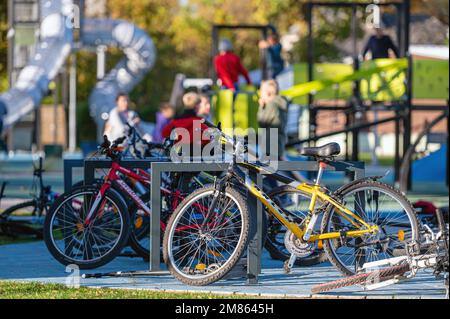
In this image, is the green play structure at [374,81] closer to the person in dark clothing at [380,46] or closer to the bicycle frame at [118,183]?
the person in dark clothing at [380,46]

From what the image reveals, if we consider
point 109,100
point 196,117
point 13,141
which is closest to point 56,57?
point 109,100

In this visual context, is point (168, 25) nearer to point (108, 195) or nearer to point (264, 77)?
point (264, 77)

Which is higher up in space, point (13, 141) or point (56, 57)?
point (56, 57)

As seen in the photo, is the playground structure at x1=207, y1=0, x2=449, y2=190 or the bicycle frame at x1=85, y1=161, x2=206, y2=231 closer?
the bicycle frame at x1=85, y1=161, x2=206, y2=231

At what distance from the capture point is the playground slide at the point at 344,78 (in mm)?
20844

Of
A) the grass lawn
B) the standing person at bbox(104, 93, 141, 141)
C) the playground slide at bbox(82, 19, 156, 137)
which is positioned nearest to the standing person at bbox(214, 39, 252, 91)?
the standing person at bbox(104, 93, 141, 141)

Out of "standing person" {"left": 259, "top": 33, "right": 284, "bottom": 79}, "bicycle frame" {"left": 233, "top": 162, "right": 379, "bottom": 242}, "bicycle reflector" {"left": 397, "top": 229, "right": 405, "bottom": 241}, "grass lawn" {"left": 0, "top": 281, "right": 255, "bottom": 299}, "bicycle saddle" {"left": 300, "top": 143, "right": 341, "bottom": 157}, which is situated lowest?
"grass lawn" {"left": 0, "top": 281, "right": 255, "bottom": 299}

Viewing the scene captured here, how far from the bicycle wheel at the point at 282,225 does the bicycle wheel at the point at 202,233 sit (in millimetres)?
551

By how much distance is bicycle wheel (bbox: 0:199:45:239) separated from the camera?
12578 millimetres

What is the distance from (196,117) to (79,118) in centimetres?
3940

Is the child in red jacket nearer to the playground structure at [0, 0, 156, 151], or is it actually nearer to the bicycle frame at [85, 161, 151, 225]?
the bicycle frame at [85, 161, 151, 225]

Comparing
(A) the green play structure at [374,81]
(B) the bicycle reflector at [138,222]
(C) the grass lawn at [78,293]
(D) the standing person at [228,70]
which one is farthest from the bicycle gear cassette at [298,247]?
(D) the standing person at [228,70]

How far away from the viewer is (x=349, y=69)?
72.8 feet

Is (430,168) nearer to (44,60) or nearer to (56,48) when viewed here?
(44,60)
